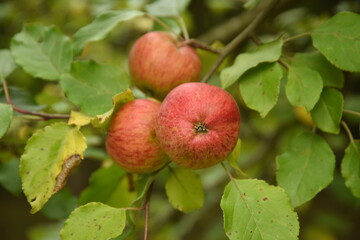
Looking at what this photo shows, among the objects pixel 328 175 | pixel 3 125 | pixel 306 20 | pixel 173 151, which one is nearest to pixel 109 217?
pixel 173 151

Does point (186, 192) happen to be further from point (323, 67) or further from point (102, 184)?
point (323, 67)

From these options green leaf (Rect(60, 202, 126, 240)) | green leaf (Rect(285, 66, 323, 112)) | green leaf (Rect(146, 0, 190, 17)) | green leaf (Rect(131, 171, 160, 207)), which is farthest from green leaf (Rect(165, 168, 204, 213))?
green leaf (Rect(146, 0, 190, 17))

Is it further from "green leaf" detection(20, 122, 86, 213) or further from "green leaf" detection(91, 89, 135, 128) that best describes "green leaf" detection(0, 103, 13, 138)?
"green leaf" detection(91, 89, 135, 128)

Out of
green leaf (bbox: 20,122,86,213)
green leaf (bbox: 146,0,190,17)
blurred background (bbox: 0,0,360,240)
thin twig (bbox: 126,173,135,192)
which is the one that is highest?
green leaf (bbox: 146,0,190,17)

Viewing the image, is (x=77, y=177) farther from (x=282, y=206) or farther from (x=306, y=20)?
(x=282, y=206)

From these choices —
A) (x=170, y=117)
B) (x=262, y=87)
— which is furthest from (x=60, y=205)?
(x=262, y=87)

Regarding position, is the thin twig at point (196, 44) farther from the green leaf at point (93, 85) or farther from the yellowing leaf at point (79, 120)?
the yellowing leaf at point (79, 120)
